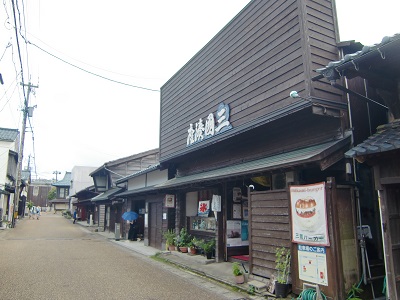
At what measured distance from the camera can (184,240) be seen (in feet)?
47.7

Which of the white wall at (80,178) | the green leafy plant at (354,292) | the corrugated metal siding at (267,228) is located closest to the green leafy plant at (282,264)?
the corrugated metal siding at (267,228)

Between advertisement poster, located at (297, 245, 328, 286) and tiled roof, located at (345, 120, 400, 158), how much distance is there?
91.2 inches

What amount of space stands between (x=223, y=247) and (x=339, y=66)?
8395mm

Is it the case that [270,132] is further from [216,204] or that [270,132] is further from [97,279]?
[97,279]

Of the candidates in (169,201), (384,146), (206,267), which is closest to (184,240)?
(169,201)

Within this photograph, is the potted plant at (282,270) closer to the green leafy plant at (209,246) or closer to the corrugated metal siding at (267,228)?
the corrugated metal siding at (267,228)

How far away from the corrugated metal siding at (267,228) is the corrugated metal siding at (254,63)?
2.38m

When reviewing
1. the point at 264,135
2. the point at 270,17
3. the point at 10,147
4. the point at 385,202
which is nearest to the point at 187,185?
the point at 264,135

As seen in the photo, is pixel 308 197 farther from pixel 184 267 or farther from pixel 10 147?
pixel 10 147

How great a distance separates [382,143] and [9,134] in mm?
36436

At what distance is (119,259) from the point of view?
537 inches

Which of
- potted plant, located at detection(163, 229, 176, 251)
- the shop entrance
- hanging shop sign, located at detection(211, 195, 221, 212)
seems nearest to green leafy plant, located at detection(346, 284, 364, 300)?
hanging shop sign, located at detection(211, 195, 221, 212)

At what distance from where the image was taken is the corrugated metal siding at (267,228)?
7.93 metres

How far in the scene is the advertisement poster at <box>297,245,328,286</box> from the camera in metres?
6.61
